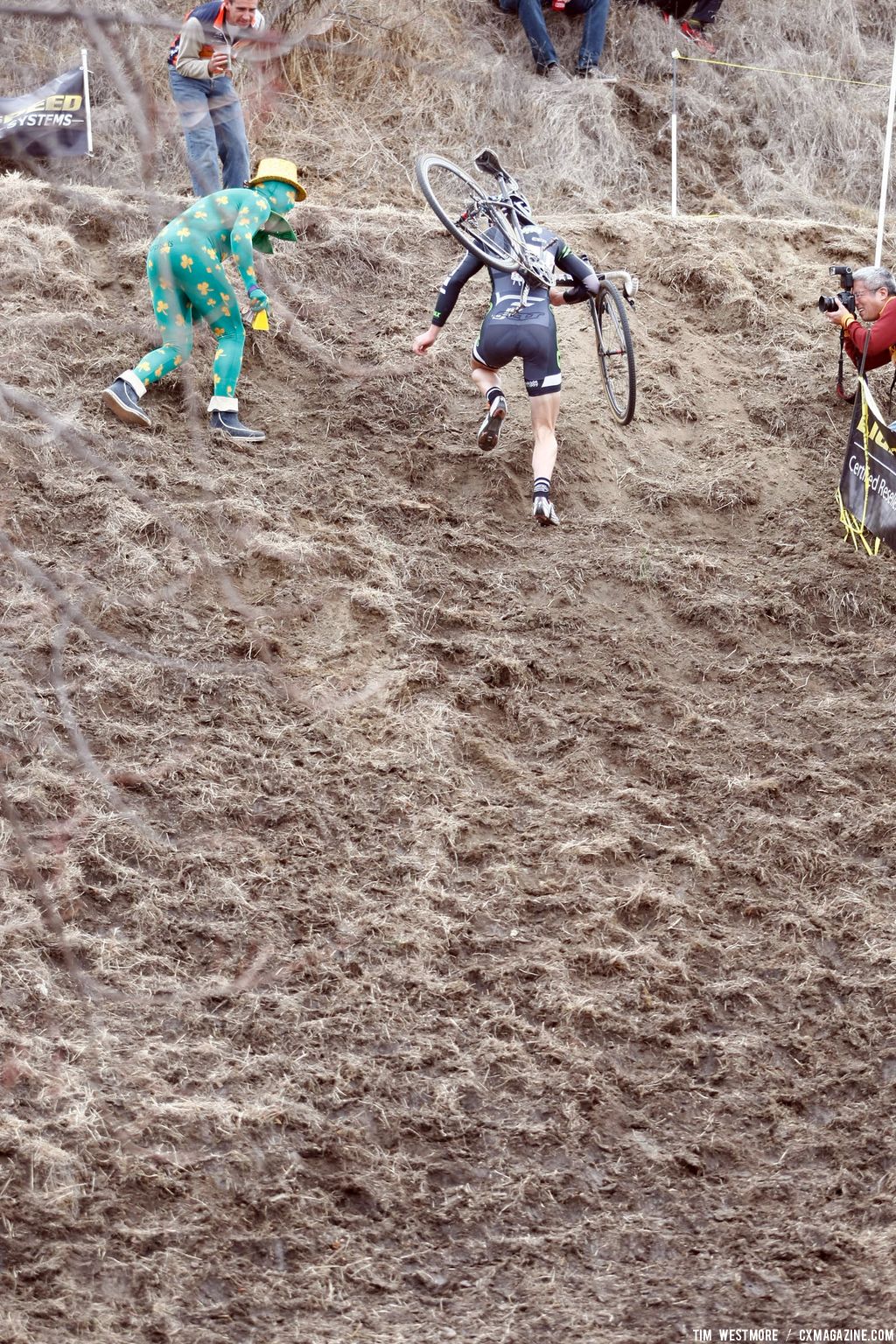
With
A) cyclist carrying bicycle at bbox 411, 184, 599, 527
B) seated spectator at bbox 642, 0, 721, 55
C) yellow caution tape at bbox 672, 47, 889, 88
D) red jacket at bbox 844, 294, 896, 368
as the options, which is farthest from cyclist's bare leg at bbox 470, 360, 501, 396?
seated spectator at bbox 642, 0, 721, 55

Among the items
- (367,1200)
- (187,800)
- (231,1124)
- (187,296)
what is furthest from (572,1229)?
(187,296)

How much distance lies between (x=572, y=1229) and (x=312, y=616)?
10.1 ft

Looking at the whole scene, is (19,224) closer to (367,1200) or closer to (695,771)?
(695,771)

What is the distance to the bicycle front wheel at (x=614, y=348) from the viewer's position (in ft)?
20.9

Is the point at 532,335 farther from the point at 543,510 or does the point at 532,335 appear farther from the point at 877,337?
the point at 877,337

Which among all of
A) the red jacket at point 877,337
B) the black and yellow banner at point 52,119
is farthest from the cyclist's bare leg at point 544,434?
the black and yellow banner at point 52,119

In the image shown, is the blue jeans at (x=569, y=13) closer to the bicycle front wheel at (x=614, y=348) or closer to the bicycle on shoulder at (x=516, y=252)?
the bicycle front wheel at (x=614, y=348)

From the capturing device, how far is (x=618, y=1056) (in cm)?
428

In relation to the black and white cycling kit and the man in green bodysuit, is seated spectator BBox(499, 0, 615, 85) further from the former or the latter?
the black and white cycling kit

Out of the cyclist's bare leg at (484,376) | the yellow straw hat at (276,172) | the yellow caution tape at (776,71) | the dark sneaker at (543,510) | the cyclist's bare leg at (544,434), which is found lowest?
the dark sneaker at (543,510)

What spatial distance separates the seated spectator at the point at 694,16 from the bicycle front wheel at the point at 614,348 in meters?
5.08

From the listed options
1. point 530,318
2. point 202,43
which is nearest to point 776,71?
point 530,318

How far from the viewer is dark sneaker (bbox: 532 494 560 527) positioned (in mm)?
6613

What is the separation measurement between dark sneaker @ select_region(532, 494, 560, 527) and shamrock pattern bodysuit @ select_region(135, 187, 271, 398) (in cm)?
173
